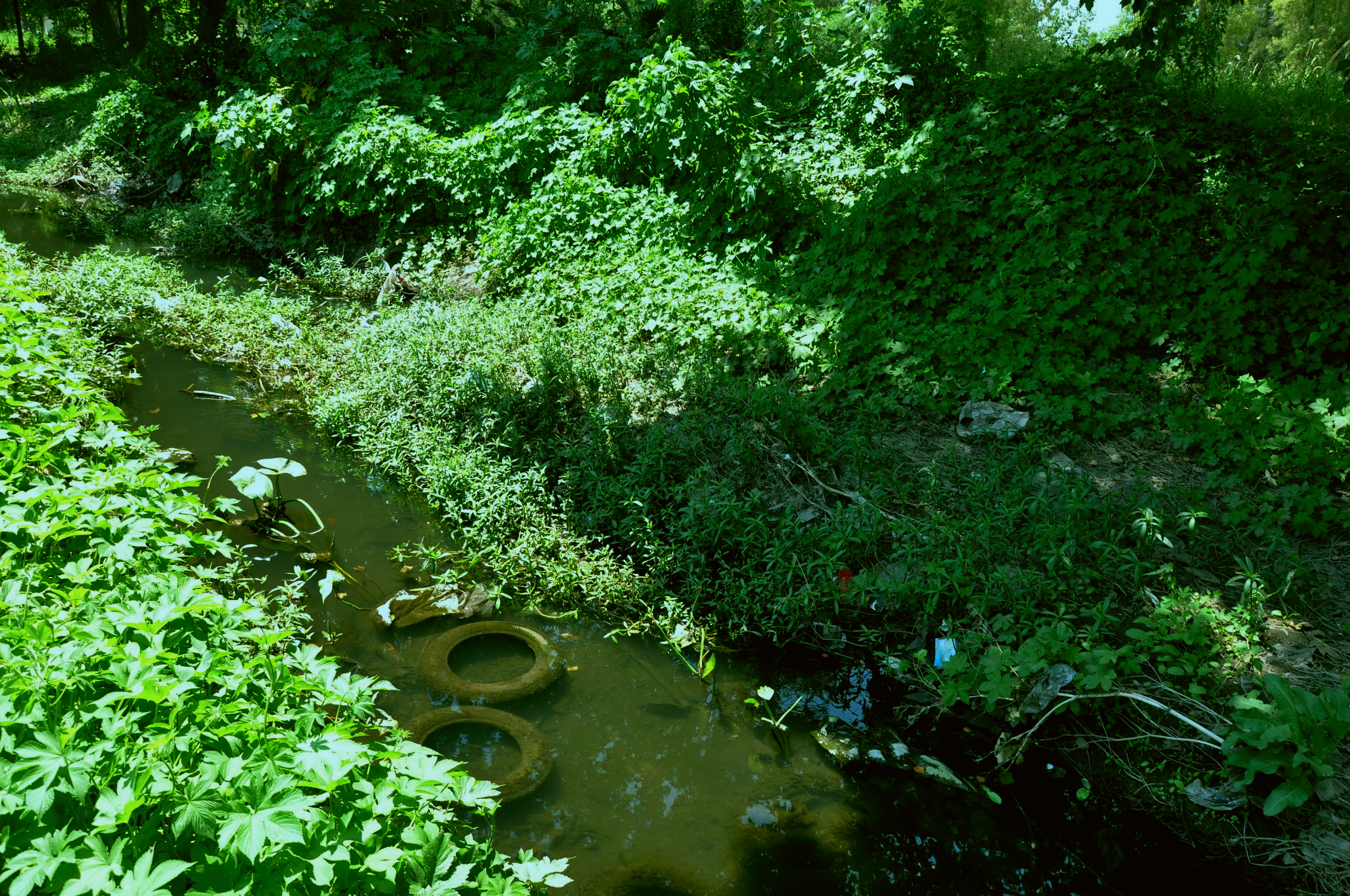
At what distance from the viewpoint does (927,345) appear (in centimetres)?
579

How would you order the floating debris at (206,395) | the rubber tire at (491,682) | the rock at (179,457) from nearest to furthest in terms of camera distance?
the rubber tire at (491,682)
the rock at (179,457)
the floating debris at (206,395)

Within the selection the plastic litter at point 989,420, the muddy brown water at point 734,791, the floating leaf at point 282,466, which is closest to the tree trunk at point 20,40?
the floating leaf at point 282,466

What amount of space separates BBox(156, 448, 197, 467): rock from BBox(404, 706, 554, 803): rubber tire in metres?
3.12

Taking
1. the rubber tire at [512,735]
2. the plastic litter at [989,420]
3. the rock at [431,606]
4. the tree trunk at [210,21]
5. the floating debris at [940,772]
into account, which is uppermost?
the tree trunk at [210,21]

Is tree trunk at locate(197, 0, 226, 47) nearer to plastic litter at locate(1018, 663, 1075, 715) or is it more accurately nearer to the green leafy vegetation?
the green leafy vegetation

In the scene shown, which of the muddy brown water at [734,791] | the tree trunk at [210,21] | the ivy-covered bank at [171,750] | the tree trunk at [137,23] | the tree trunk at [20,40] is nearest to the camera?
the ivy-covered bank at [171,750]

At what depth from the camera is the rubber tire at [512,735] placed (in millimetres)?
3428

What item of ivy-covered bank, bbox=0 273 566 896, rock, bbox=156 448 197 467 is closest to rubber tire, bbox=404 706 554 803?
ivy-covered bank, bbox=0 273 566 896

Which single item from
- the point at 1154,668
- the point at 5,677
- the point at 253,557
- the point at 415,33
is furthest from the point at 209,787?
the point at 415,33

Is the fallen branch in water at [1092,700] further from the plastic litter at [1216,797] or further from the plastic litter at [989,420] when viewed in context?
the plastic litter at [989,420]

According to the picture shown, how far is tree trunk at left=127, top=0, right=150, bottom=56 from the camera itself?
18688 mm

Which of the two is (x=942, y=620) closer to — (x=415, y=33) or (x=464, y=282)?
(x=464, y=282)

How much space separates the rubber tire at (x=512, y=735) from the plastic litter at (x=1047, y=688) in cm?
233

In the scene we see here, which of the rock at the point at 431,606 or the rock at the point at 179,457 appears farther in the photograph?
the rock at the point at 179,457
